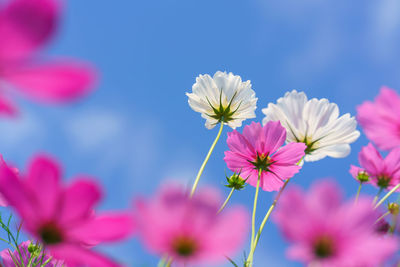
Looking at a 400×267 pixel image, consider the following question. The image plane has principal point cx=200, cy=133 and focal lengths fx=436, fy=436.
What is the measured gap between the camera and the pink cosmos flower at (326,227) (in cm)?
25

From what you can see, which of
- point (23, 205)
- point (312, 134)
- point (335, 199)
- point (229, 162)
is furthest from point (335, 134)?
point (23, 205)

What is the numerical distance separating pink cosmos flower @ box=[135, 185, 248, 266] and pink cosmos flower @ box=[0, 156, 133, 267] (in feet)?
0.05

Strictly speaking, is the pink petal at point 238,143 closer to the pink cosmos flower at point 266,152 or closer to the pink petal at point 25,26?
the pink cosmos flower at point 266,152

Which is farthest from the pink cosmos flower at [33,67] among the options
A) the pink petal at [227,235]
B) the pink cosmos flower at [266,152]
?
the pink cosmos flower at [266,152]

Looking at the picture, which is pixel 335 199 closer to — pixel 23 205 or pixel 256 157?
pixel 23 205

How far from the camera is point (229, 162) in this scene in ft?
2.10

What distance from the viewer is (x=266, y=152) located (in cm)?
63

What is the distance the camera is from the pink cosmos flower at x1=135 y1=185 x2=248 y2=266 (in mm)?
227

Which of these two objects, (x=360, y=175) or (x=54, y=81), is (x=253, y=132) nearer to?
(x=360, y=175)

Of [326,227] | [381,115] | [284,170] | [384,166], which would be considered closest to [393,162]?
[384,166]

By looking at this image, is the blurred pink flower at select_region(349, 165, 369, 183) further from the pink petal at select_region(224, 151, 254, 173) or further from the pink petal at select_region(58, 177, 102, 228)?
the pink petal at select_region(58, 177, 102, 228)

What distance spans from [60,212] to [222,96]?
0.56m

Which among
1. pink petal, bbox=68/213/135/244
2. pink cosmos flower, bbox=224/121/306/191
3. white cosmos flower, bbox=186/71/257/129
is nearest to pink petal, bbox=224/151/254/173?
pink cosmos flower, bbox=224/121/306/191

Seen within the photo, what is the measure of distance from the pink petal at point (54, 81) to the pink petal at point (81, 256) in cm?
10
